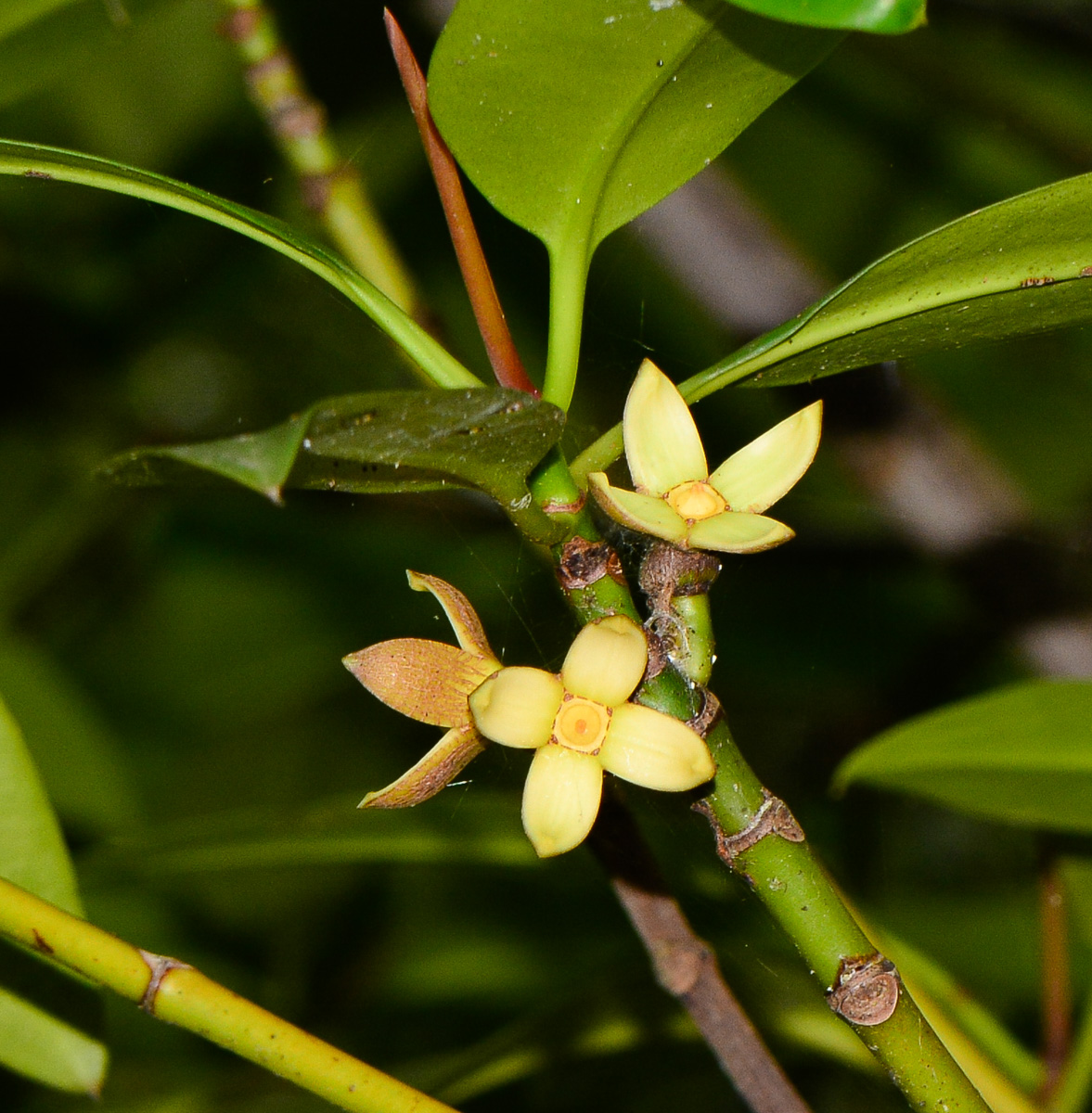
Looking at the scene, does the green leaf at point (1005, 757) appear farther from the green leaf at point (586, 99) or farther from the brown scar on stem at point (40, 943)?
the brown scar on stem at point (40, 943)

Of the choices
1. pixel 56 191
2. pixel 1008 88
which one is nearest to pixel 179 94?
pixel 56 191

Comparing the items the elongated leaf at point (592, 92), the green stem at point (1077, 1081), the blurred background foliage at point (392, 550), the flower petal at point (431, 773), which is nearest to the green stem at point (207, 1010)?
the flower petal at point (431, 773)

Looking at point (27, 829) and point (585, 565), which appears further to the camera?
point (27, 829)

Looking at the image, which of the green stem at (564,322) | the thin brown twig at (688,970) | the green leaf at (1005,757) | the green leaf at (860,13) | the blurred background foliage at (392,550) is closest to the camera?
the green leaf at (860,13)

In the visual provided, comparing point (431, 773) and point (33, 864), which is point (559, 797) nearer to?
point (431, 773)

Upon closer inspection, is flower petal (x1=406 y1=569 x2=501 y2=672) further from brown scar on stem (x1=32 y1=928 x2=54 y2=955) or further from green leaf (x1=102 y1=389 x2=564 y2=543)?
brown scar on stem (x1=32 y1=928 x2=54 y2=955)

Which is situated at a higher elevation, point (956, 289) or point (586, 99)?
point (586, 99)

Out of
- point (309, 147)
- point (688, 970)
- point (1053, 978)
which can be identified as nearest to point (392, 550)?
point (309, 147)

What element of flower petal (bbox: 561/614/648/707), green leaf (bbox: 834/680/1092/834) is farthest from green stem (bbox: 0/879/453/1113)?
green leaf (bbox: 834/680/1092/834)
